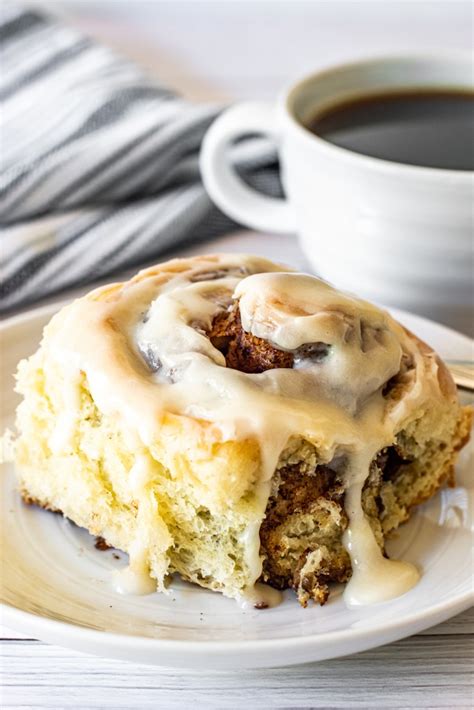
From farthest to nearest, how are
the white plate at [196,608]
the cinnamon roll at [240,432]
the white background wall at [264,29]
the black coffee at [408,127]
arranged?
the white background wall at [264,29] < the black coffee at [408,127] < the cinnamon roll at [240,432] < the white plate at [196,608]

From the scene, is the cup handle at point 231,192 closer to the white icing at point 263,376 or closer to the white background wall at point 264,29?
the white icing at point 263,376

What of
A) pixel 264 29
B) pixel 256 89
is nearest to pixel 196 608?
pixel 256 89

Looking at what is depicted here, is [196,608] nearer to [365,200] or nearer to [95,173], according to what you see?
[365,200]

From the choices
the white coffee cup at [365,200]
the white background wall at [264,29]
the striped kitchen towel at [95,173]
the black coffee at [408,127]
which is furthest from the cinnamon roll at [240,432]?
the white background wall at [264,29]

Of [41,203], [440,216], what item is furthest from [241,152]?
[440,216]

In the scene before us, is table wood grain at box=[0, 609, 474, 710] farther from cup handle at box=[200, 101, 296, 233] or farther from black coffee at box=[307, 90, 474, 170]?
cup handle at box=[200, 101, 296, 233]

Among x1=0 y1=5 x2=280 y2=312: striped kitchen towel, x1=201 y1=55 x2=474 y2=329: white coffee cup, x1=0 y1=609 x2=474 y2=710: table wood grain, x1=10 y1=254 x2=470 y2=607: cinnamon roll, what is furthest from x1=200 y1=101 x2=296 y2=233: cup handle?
x1=0 y1=609 x2=474 y2=710: table wood grain
